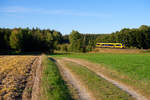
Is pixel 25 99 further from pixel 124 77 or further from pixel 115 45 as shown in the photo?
pixel 115 45

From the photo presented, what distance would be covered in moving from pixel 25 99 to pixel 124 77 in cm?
1041

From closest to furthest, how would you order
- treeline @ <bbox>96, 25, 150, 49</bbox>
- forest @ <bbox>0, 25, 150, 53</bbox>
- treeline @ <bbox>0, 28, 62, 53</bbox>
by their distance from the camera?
treeline @ <bbox>96, 25, 150, 49</bbox>, forest @ <bbox>0, 25, 150, 53</bbox>, treeline @ <bbox>0, 28, 62, 53</bbox>

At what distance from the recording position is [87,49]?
285 ft

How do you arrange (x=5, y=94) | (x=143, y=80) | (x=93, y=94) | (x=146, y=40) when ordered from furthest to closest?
(x=146, y=40) → (x=143, y=80) → (x=93, y=94) → (x=5, y=94)

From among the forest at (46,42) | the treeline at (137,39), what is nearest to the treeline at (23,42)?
the forest at (46,42)

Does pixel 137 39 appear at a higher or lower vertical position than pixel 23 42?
higher

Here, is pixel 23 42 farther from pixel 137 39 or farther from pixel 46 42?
pixel 137 39

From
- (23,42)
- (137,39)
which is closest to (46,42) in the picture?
(23,42)

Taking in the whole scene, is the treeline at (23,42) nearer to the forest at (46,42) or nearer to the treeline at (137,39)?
the forest at (46,42)

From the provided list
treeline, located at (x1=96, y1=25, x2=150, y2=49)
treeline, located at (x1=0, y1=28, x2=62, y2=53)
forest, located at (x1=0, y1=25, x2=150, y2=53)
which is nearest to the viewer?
treeline, located at (x1=96, y1=25, x2=150, y2=49)

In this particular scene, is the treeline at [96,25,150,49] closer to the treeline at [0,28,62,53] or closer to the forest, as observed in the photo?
the forest

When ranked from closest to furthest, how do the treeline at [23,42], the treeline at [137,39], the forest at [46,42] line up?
the treeline at [137,39], the forest at [46,42], the treeline at [23,42]

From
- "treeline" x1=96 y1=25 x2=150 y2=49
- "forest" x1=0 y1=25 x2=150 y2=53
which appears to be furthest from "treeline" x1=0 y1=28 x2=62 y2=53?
"treeline" x1=96 y1=25 x2=150 y2=49

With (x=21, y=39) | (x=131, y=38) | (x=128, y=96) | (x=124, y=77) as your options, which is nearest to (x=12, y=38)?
(x=21, y=39)
